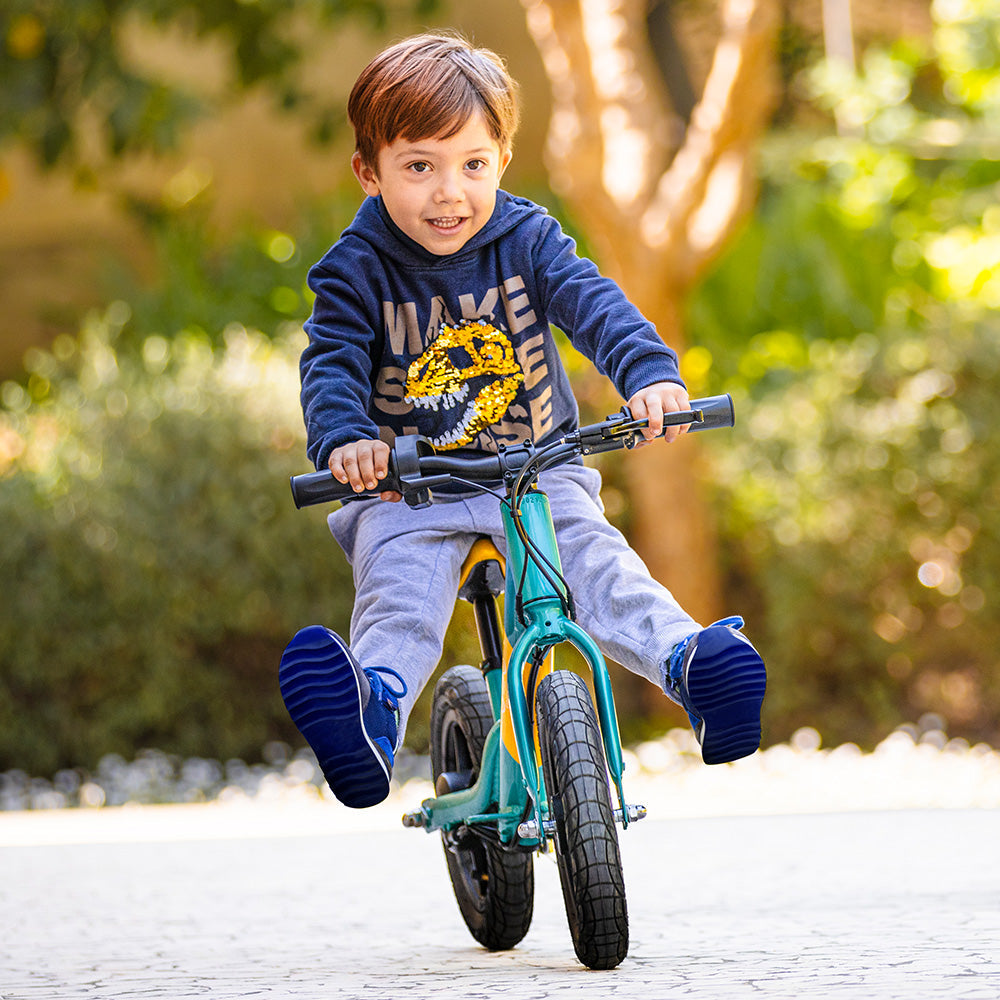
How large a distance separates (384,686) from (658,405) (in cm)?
76

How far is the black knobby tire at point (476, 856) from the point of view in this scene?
338 centimetres

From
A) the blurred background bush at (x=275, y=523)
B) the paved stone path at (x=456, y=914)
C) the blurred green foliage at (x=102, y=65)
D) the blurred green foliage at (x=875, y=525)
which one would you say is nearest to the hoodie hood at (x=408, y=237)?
Result: the paved stone path at (x=456, y=914)

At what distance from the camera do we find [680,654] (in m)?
2.80

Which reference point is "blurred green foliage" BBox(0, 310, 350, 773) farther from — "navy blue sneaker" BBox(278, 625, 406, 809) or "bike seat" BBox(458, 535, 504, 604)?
"navy blue sneaker" BBox(278, 625, 406, 809)

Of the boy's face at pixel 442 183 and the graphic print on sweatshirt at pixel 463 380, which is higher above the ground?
the boy's face at pixel 442 183

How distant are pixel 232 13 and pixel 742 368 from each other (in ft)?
13.6

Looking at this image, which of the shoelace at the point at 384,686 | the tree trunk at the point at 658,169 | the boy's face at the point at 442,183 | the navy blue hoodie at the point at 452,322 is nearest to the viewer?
the shoelace at the point at 384,686

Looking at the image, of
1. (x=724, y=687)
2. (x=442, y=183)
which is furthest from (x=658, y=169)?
(x=724, y=687)

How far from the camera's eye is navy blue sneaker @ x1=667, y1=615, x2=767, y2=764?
268 centimetres

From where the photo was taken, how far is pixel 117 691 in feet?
27.0

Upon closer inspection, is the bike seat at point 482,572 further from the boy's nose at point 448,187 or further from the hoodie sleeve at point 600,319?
the boy's nose at point 448,187

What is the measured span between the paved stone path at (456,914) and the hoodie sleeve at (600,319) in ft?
3.70

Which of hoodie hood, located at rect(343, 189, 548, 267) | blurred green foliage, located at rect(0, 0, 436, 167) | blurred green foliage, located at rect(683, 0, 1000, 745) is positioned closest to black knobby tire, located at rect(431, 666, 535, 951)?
hoodie hood, located at rect(343, 189, 548, 267)

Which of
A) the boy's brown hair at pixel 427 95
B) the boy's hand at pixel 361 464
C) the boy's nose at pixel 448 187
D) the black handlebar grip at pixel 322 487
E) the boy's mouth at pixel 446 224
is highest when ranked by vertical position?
the boy's brown hair at pixel 427 95
